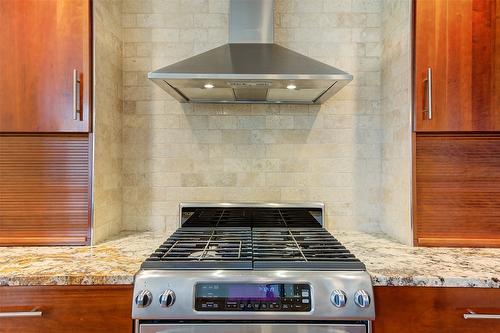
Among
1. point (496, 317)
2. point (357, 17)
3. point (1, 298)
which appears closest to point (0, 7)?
point (1, 298)

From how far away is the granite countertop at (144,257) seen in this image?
1252 mm

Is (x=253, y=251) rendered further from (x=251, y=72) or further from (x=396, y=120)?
(x=396, y=120)

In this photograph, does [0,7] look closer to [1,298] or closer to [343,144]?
[1,298]

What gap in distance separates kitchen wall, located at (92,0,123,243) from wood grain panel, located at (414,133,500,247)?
1.59m

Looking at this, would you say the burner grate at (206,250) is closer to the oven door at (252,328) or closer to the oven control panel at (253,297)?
the oven control panel at (253,297)

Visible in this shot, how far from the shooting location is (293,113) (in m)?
2.09

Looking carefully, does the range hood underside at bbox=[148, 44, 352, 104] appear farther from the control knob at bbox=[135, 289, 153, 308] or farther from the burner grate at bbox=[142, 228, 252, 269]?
the control knob at bbox=[135, 289, 153, 308]

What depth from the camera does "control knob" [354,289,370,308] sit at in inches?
47.6

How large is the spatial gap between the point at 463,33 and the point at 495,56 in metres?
0.18

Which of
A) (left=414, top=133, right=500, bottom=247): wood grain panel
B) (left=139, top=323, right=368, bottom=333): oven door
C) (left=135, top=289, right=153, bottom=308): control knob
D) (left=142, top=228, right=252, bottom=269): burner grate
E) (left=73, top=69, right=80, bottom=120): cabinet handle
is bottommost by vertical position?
(left=139, top=323, right=368, bottom=333): oven door

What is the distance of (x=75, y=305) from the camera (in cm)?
126

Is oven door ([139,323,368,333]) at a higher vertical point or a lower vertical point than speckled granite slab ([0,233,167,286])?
lower

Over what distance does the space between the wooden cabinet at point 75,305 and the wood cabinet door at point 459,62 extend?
4.98ft

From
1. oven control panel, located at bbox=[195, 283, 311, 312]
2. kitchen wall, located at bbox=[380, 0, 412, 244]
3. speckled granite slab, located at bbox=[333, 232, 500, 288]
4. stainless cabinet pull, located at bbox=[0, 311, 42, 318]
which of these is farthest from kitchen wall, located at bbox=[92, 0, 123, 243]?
kitchen wall, located at bbox=[380, 0, 412, 244]
